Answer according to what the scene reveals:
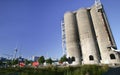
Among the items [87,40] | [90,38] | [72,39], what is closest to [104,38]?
[90,38]

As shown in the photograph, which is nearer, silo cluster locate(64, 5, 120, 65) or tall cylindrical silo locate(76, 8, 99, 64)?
silo cluster locate(64, 5, 120, 65)

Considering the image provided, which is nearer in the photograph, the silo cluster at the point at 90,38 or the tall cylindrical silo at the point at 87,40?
the silo cluster at the point at 90,38

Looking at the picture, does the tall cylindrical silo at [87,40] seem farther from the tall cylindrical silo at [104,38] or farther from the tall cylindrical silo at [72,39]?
the tall cylindrical silo at [104,38]

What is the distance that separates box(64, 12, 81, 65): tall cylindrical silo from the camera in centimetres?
5898

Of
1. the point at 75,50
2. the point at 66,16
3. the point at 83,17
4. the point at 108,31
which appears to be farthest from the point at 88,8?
the point at 75,50

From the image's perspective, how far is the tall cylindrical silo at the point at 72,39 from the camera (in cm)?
5898

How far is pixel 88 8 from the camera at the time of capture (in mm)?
66812

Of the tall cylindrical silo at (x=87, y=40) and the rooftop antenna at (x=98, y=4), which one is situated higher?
the rooftop antenna at (x=98, y=4)

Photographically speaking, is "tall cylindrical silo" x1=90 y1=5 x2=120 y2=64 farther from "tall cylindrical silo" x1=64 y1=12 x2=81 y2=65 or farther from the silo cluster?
"tall cylindrical silo" x1=64 y1=12 x2=81 y2=65

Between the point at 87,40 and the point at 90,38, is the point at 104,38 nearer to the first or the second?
the point at 90,38

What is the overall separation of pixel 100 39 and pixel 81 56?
11332 mm

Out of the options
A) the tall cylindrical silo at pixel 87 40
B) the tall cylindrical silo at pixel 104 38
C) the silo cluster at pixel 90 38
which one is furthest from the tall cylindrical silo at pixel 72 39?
the tall cylindrical silo at pixel 104 38

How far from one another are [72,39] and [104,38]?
47.0 ft

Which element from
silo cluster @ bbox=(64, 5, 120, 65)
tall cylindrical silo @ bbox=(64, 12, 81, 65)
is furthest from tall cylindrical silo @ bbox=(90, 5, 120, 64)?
tall cylindrical silo @ bbox=(64, 12, 81, 65)
